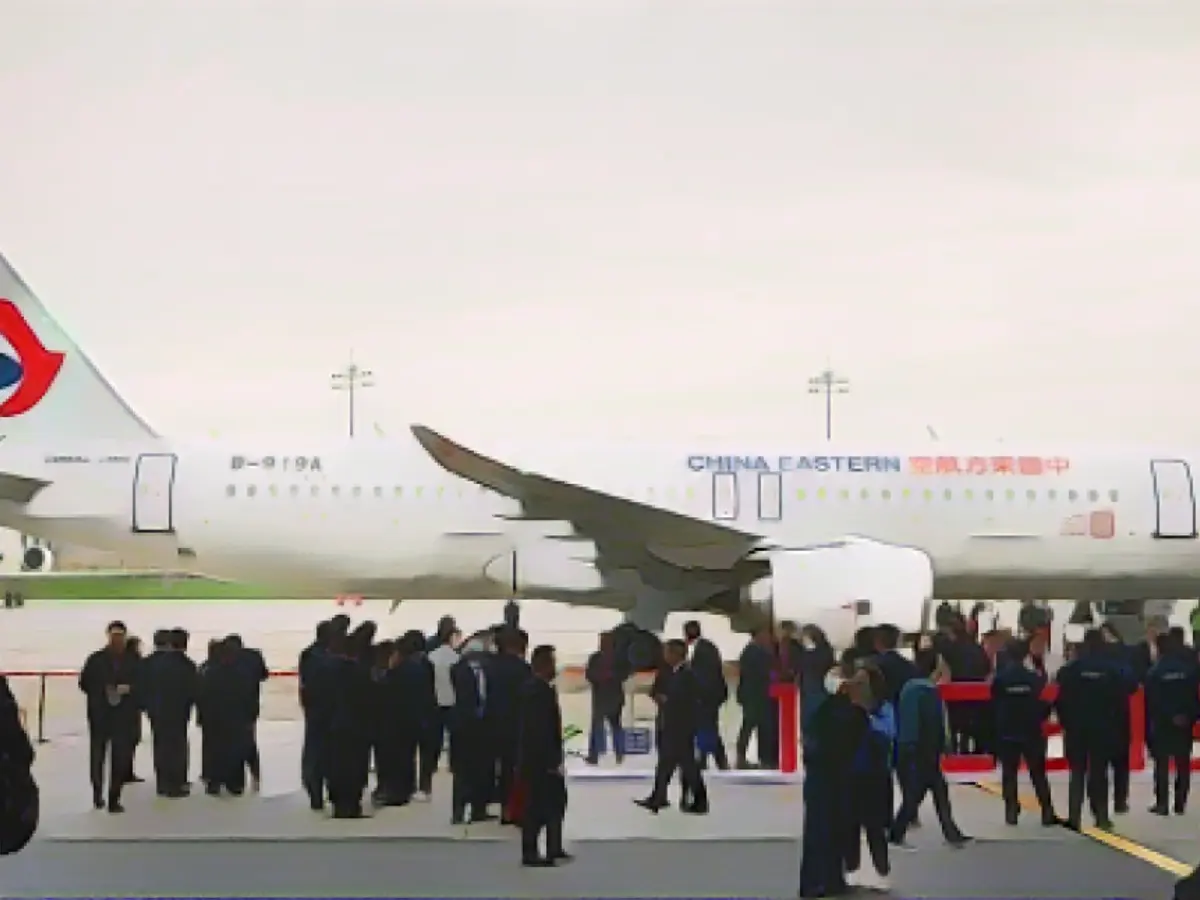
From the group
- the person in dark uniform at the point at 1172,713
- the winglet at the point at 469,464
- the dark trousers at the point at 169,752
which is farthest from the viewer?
the winglet at the point at 469,464

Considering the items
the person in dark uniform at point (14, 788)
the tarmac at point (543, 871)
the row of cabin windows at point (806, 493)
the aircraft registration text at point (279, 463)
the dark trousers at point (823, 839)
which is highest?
the aircraft registration text at point (279, 463)

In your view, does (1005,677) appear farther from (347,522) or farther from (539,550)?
(347,522)

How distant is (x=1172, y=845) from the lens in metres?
8.07

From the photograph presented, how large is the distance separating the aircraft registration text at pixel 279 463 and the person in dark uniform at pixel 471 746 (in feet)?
26.2

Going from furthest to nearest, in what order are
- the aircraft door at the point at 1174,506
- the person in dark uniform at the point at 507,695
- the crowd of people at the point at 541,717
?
the aircraft door at the point at 1174,506 → the person in dark uniform at the point at 507,695 → the crowd of people at the point at 541,717

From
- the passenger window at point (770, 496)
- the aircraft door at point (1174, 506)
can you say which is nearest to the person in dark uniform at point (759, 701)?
the passenger window at point (770, 496)

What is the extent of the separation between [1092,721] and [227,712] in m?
5.25

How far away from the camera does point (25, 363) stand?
679 inches

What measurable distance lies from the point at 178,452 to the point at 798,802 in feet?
30.8

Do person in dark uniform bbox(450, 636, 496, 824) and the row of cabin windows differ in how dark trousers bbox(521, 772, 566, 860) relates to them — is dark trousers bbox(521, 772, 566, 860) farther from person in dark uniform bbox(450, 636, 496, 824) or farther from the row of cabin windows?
the row of cabin windows

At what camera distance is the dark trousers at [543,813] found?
7.39m

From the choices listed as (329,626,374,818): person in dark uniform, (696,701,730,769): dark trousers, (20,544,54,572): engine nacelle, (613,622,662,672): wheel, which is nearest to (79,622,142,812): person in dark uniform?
(329,626,374,818): person in dark uniform

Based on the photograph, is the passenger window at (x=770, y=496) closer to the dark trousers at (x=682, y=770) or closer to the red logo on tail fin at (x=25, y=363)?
→ the dark trousers at (x=682, y=770)

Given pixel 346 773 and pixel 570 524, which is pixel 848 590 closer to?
pixel 570 524
